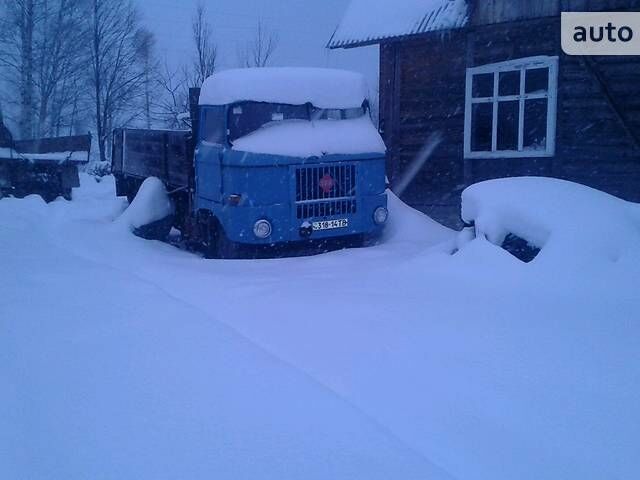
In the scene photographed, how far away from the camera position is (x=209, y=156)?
336 inches

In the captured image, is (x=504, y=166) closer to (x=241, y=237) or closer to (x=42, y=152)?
(x=241, y=237)

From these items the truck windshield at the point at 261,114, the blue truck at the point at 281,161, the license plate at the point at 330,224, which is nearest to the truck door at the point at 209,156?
the blue truck at the point at 281,161

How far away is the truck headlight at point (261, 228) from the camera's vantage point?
788 cm

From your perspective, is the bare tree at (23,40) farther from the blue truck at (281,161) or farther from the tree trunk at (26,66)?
the blue truck at (281,161)

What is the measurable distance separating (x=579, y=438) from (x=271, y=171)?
17.7ft

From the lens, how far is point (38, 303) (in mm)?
5660

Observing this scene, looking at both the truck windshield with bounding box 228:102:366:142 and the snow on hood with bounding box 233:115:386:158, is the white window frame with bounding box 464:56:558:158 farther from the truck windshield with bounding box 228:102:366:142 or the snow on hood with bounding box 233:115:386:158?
the truck windshield with bounding box 228:102:366:142

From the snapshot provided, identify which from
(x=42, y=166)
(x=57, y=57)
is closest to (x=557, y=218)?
(x=42, y=166)

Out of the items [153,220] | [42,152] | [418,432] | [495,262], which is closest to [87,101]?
[42,152]

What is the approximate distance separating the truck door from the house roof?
4589mm

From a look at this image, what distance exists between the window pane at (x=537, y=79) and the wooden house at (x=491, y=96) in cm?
3

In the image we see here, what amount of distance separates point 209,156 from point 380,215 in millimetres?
2444

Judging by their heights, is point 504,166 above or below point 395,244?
above

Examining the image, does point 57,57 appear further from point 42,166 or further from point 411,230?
point 411,230
